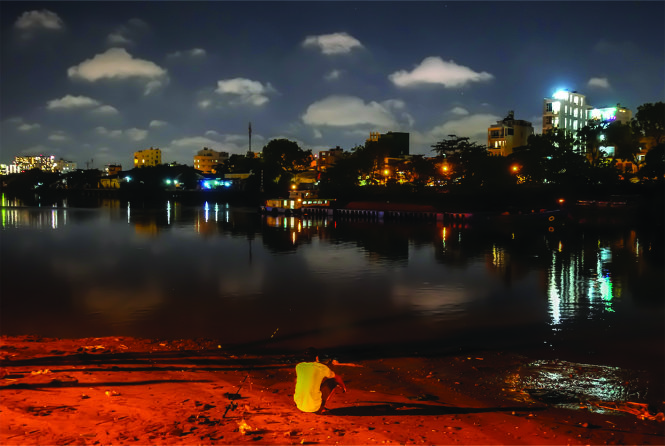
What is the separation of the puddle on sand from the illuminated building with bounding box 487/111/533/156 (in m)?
91.7

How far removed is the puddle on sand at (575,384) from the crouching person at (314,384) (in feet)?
16.2

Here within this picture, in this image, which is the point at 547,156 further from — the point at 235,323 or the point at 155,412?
the point at 155,412

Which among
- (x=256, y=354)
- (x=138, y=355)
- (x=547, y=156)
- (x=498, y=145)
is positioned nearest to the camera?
(x=138, y=355)

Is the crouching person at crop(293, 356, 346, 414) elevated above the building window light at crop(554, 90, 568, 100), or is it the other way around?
the building window light at crop(554, 90, 568, 100)

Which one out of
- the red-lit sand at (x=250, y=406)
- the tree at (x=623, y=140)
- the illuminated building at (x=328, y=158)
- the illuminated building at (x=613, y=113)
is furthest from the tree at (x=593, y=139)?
the red-lit sand at (x=250, y=406)

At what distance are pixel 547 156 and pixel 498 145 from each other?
924 inches

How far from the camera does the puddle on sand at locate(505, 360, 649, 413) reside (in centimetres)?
1179

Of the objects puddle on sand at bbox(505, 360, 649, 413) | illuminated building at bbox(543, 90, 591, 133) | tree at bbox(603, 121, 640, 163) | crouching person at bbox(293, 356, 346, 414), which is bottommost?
puddle on sand at bbox(505, 360, 649, 413)

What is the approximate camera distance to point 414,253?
3878 centimetres

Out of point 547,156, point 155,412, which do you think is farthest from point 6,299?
point 547,156

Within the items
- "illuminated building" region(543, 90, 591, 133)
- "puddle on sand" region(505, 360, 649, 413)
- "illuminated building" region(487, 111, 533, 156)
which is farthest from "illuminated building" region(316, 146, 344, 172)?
"puddle on sand" region(505, 360, 649, 413)

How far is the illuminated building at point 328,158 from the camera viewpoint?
132 m

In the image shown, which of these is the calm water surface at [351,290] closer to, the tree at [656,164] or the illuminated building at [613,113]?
the tree at [656,164]

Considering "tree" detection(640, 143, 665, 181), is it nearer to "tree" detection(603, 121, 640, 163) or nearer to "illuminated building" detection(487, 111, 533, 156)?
"tree" detection(603, 121, 640, 163)
